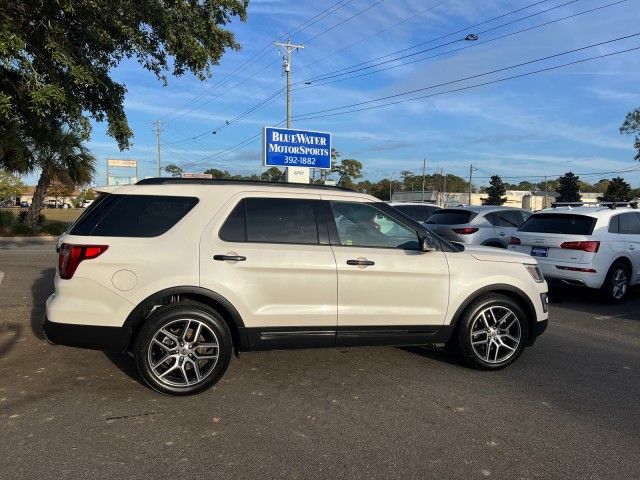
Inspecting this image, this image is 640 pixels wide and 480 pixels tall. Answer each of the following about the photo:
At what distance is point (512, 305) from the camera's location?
17.7 ft

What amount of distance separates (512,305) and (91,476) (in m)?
3.99

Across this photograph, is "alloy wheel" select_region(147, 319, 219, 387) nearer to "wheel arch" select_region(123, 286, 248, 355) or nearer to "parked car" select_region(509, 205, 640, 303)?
"wheel arch" select_region(123, 286, 248, 355)

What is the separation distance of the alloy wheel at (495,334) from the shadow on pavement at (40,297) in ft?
16.1

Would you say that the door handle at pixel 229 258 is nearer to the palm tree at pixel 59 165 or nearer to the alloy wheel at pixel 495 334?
the alloy wheel at pixel 495 334

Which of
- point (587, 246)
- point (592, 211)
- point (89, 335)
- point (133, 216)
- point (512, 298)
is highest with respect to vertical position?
point (592, 211)

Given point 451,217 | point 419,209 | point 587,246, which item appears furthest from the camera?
point 419,209

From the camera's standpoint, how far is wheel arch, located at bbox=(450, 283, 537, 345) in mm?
5250

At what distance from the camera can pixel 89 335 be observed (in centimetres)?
450

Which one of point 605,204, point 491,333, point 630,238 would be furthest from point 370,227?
point 605,204

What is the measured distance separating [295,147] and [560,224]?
1279cm

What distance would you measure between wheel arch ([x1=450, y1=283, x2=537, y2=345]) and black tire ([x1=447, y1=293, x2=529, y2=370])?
54 millimetres

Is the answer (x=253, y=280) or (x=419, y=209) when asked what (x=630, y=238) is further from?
(x=419, y=209)

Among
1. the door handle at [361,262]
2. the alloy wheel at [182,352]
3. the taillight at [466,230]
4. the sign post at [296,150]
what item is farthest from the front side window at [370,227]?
the sign post at [296,150]

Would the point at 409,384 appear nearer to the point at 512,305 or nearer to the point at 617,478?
the point at 512,305
